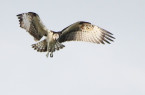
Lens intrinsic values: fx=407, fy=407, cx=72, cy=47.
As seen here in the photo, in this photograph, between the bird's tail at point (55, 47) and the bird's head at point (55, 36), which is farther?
the bird's head at point (55, 36)

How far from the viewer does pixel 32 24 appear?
41.9 ft

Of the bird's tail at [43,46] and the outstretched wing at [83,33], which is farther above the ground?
the outstretched wing at [83,33]

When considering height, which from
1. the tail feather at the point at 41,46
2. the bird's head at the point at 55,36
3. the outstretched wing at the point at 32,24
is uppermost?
the outstretched wing at the point at 32,24

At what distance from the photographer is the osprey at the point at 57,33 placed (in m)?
12.5

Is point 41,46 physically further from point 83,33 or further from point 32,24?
point 83,33

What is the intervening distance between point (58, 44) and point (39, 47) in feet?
2.20

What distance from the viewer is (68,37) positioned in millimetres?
12938

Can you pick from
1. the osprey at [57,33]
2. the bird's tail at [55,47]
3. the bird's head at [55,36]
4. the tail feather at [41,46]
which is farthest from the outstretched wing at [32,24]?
the bird's tail at [55,47]

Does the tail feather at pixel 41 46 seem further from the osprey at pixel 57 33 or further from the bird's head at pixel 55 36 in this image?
the bird's head at pixel 55 36

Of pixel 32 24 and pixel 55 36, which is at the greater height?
pixel 32 24

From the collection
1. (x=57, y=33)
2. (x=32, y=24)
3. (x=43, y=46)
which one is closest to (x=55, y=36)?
(x=57, y=33)

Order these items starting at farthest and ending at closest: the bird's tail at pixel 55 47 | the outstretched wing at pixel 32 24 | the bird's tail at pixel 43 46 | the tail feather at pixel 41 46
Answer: the tail feather at pixel 41 46, the outstretched wing at pixel 32 24, the bird's tail at pixel 43 46, the bird's tail at pixel 55 47

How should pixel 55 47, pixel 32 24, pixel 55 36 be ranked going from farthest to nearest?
pixel 32 24 → pixel 55 36 → pixel 55 47

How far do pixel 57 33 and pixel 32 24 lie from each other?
834mm
